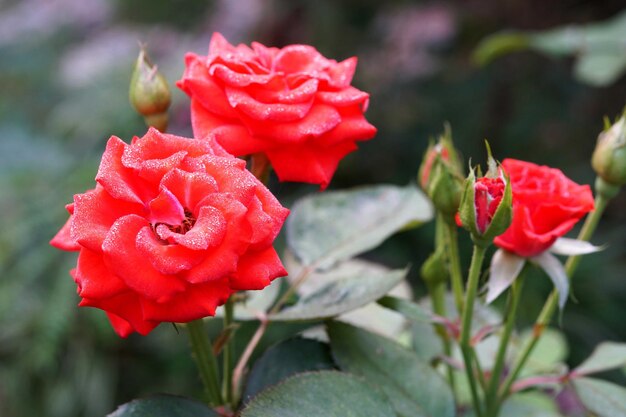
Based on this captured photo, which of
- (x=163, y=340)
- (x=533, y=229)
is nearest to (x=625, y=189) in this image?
(x=163, y=340)

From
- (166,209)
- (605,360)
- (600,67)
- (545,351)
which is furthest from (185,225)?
(600,67)

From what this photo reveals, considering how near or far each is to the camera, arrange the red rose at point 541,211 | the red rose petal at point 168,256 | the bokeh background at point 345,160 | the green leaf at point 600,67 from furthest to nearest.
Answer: the bokeh background at point 345,160 < the green leaf at point 600,67 < the red rose at point 541,211 < the red rose petal at point 168,256

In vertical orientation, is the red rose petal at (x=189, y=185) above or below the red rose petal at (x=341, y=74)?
below

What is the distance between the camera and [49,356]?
4.11ft

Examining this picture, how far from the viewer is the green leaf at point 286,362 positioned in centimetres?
45

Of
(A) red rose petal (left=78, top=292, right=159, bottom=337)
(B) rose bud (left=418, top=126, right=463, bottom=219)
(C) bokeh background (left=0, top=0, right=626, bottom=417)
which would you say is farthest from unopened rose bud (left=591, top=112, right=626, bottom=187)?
(C) bokeh background (left=0, top=0, right=626, bottom=417)

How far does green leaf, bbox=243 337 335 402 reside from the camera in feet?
1.47

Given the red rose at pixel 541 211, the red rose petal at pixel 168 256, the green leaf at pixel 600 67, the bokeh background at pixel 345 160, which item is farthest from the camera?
the bokeh background at pixel 345 160

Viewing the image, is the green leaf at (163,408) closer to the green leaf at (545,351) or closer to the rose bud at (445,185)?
the rose bud at (445,185)

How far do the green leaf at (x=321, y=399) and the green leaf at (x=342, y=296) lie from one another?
0.05 metres

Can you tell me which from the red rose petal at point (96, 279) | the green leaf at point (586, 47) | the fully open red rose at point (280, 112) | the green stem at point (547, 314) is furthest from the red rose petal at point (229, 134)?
the green leaf at point (586, 47)

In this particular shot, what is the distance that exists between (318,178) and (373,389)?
→ 13cm

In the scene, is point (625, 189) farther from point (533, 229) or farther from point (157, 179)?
point (157, 179)

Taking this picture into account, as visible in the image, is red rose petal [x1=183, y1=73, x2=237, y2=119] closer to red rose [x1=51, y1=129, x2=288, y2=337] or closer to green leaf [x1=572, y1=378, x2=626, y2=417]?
red rose [x1=51, y1=129, x2=288, y2=337]
